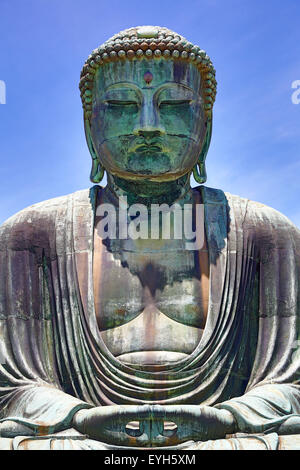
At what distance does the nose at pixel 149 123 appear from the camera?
1284 centimetres

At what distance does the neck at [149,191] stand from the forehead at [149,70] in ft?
3.32

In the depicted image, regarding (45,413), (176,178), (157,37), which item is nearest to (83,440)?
(45,413)

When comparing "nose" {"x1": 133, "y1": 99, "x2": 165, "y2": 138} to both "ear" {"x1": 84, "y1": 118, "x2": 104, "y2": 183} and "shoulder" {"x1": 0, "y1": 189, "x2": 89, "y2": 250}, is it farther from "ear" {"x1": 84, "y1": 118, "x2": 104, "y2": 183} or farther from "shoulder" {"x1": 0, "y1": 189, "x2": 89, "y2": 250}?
"shoulder" {"x1": 0, "y1": 189, "x2": 89, "y2": 250}

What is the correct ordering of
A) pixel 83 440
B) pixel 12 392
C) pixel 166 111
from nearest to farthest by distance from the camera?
1. pixel 83 440
2. pixel 12 392
3. pixel 166 111

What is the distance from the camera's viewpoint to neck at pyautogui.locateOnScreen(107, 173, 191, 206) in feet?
43.9

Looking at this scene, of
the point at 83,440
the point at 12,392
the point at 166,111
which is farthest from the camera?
the point at 166,111

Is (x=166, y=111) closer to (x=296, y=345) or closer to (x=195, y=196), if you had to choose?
(x=195, y=196)

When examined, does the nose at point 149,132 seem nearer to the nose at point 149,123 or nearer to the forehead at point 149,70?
the nose at point 149,123

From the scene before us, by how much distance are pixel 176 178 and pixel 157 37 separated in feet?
4.87

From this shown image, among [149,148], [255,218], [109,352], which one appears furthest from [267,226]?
[109,352]

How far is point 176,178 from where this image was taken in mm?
13320

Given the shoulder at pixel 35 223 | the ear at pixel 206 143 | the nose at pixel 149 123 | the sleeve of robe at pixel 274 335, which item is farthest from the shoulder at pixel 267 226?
the shoulder at pixel 35 223

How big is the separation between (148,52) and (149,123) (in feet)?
2.61

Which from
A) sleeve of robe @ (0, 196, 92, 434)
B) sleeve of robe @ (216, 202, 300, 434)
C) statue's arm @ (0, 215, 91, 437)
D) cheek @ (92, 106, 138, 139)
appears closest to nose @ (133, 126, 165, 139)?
cheek @ (92, 106, 138, 139)
